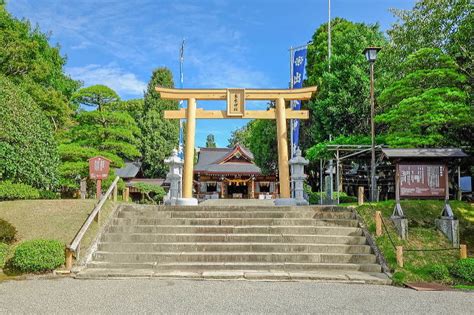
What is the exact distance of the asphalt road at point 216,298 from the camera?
5.89 m

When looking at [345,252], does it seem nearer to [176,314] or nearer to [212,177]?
[176,314]

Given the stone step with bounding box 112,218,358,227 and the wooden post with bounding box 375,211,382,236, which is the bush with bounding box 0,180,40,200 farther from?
the wooden post with bounding box 375,211,382,236

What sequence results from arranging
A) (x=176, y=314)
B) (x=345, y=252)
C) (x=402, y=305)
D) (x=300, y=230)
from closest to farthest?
(x=176, y=314) < (x=402, y=305) < (x=345, y=252) < (x=300, y=230)

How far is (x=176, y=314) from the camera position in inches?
220

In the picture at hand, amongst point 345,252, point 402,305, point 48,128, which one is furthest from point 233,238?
point 48,128

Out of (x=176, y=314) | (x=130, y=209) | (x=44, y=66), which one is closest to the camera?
(x=176, y=314)

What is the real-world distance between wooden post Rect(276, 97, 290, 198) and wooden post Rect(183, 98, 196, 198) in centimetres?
366

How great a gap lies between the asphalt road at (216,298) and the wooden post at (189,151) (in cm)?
736

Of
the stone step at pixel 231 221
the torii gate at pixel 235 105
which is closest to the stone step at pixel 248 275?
the stone step at pixel 231 221

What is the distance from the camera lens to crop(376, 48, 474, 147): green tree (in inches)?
457

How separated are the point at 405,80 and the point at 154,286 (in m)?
Result: 10.8

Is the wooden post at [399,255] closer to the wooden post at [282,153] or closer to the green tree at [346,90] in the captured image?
the wooden post at [282,153]

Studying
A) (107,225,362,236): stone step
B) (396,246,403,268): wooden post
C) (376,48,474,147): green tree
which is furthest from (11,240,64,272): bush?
(376,48,474,147): green tree

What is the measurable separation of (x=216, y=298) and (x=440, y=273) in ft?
16.6
